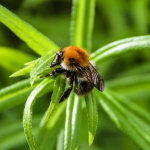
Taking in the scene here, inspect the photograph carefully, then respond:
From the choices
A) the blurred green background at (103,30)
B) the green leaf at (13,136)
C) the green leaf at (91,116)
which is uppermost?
the blurred green background at (103,30)

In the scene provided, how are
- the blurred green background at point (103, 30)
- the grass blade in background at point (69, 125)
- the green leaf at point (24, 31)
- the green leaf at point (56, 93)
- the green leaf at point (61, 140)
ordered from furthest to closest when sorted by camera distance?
the blurred green background at point (103, 30)
the green leaf at point (61, 140)
the green leaf at point (24, 31)
the grass blade in background at point (69, 125)
the green leaf at point (56, 93)

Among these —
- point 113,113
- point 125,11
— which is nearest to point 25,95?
point 113,113

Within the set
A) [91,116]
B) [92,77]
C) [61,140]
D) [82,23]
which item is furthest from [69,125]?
[82,23]

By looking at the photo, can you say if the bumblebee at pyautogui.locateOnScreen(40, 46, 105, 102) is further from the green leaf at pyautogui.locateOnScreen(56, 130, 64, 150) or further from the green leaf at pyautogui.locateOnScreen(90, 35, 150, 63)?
the green leaf at pyautogui.locateOnScreen(56, 130, 64, 150)

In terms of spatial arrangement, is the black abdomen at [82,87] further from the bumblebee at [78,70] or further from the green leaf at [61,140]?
the green leaf at [61,140]

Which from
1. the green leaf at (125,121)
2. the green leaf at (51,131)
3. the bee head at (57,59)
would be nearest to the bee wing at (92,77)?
the bee head at (57,59)

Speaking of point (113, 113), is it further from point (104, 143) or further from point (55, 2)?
point (55, 2)

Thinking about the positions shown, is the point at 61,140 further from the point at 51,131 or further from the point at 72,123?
the point at 72,123
